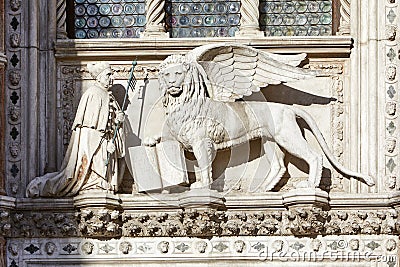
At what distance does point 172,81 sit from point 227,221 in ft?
4.89

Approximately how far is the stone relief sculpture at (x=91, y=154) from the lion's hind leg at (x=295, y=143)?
1.61 m

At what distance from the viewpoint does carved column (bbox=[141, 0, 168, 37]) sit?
16.5m

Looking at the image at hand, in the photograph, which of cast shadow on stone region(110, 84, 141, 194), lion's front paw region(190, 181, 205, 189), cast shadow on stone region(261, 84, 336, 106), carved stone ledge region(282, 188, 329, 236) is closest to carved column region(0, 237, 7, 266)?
cast shadow on stone region(110, 84, 141, 194)

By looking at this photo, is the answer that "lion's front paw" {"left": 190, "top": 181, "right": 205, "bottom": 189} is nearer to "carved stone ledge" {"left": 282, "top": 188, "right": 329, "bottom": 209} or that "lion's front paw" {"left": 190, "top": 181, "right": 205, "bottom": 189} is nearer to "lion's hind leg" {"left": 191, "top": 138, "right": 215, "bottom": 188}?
"lion's hind leg" {"left": 191, "top": 138, "right": 215, "bottom": 188}

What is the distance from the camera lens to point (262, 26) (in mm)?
16812

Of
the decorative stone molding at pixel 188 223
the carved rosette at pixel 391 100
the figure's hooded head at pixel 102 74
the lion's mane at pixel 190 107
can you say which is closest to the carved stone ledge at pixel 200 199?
the decorative stone molding at pixel 188 223

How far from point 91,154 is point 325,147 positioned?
2339 millimetres

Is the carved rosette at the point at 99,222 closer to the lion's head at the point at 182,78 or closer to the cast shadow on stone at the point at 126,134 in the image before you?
the cast shadow on stone at the point at 126,134

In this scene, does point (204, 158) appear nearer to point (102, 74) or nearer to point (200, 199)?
point (200, 199)

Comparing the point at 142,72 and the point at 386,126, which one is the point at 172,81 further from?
the point at 386,126

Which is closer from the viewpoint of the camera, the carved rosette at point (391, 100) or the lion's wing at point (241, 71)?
the carved rosette at point (391, 100)

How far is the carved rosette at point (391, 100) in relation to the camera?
15984mm

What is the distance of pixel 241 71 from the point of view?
1617 centimetres

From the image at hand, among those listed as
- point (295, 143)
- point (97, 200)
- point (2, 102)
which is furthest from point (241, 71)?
point (2, 102)
